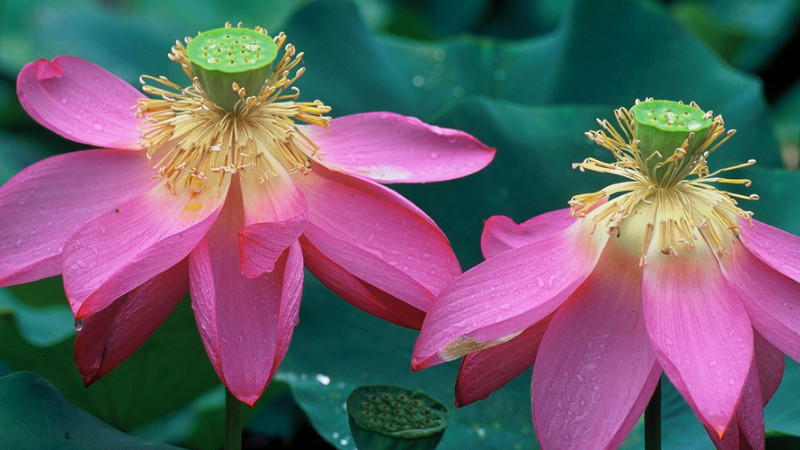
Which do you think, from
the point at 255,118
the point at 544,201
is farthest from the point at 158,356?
the point at 544,201

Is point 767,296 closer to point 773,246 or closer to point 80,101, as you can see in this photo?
point 773,246

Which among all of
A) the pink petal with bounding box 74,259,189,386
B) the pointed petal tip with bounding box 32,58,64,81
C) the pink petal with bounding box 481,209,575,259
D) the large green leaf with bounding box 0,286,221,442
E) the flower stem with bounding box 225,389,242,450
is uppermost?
the pink petal with bounding box 481,209,575,259

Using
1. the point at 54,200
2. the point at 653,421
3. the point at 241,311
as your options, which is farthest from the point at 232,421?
the point at 653,421

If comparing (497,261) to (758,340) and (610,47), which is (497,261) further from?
(610,47)

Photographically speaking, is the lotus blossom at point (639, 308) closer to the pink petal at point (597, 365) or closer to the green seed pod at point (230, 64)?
the pink petal at point (597, 365)

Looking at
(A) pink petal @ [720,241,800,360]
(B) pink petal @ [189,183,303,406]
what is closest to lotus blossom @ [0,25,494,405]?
(B) pink petal @ [189,183,303,406]

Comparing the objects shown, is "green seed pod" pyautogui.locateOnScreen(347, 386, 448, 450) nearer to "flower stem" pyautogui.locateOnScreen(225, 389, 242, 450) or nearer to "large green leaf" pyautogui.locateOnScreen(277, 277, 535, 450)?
"flower stem" pyautogui.locateOnScreen(225, 389, 242, 450)
